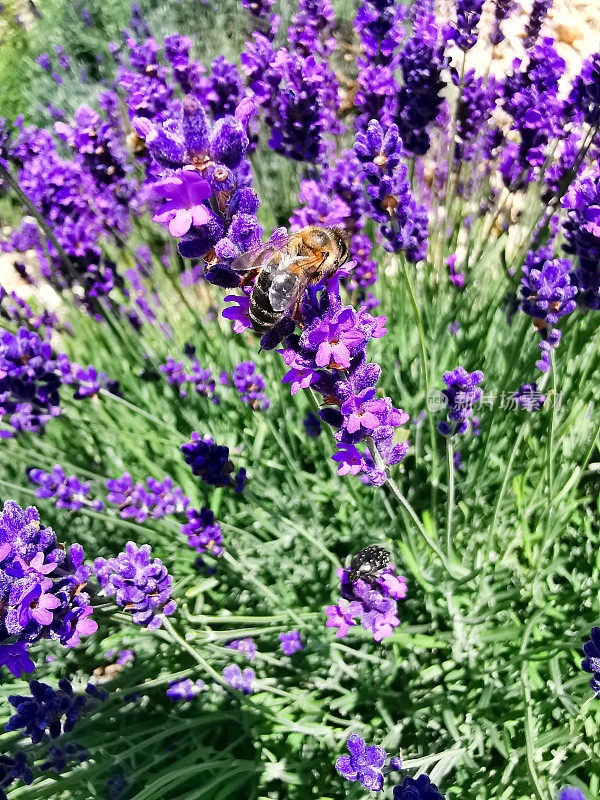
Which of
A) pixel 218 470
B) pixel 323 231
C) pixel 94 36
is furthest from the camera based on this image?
pixel 94 36

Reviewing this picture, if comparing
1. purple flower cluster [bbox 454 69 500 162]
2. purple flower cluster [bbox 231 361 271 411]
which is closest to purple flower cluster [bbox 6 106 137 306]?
purple flower cluster [bbox 231 361 271 411]

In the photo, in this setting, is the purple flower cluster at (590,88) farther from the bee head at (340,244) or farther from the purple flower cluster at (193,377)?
the purple flower cluster at (193,377)

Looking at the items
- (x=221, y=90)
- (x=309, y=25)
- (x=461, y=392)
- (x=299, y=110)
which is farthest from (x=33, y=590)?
(x=309, y=25)

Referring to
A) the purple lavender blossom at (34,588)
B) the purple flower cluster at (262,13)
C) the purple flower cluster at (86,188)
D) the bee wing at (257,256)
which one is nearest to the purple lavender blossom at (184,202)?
the bee wing at (257,256)

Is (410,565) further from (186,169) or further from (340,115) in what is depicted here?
(340,115)

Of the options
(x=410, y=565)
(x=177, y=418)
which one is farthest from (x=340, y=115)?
(x=410, y=565)

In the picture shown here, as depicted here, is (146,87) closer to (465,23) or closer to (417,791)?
(465,23)
